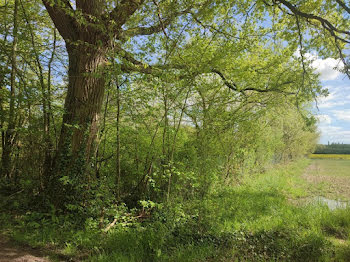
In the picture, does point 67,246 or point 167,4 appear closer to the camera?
point 67,246

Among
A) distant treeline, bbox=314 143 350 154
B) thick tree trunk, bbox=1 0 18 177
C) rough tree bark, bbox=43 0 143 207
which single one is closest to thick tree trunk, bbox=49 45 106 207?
rough tree bark, bbox=43 0 143 207

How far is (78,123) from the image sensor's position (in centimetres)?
409

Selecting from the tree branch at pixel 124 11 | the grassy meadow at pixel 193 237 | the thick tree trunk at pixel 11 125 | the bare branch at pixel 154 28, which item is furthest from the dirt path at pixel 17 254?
the tree branch at pixel 124 11

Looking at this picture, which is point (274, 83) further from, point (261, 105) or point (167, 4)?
point (167, 4)

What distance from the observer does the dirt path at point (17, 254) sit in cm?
260

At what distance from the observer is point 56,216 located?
379cm

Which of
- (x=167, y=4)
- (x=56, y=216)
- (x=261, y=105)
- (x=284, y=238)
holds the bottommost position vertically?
(x=284, y=238)

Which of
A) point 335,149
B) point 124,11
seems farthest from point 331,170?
point 335,149

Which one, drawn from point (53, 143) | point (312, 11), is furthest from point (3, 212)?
point (312, 11)

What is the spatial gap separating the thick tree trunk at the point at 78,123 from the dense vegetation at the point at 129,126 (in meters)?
0.02

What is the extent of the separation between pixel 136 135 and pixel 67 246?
243 cm

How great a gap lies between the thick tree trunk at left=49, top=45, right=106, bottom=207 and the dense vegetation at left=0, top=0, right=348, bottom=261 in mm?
24

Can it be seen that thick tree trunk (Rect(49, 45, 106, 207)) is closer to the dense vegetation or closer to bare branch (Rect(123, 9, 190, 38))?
the dense vegetation

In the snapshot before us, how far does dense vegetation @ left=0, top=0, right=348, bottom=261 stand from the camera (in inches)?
138
